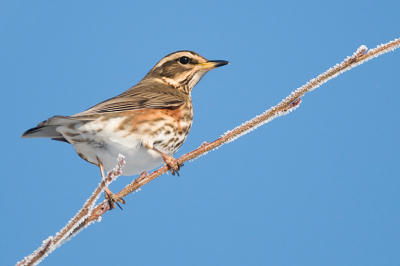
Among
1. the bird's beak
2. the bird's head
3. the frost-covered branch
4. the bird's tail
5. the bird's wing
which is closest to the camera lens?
the frost-covered branch

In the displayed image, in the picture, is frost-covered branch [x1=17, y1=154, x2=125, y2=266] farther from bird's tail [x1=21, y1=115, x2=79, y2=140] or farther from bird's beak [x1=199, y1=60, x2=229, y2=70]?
bird's beak [x1=199, y1=60, x2=229, y2=70]

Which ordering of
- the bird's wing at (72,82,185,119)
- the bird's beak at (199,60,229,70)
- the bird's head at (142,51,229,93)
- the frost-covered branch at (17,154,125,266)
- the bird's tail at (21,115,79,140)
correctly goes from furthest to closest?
the bird's head at (142,51,229,93)
the bird's beak at (199,60,229,70)
the bird's wing at (72,82,185,119)
the bird's tail at (21,115,79,140)
the frost-covered branch at (17,154,125,266)

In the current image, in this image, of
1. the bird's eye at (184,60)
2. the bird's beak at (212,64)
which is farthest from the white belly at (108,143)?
the bird's eye at (184,60)

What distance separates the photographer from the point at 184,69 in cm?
471

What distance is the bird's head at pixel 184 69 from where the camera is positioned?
4660mm

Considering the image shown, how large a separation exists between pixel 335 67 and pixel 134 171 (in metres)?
2.42

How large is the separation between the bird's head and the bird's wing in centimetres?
22

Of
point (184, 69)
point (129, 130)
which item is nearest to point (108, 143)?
point (129, 130)

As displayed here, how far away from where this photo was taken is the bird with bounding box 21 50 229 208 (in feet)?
11.1

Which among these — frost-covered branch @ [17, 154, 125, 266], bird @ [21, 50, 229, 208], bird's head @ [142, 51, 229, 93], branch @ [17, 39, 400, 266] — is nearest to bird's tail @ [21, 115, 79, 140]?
bird @ [21, 50, 229, 208]

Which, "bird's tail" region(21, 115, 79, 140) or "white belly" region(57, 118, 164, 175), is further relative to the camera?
"white belly" region(57, 118, 164, 175)

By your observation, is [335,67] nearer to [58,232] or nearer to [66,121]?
[58,232]

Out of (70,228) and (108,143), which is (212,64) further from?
(70,228)

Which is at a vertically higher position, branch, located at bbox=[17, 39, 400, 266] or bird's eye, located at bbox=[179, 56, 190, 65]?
bird's eye, located at bbox=[179, 56, 190, 65]
